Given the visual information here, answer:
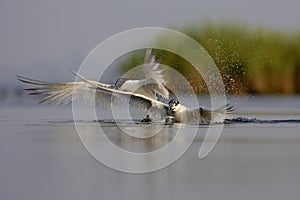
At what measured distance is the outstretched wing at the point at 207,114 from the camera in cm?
423

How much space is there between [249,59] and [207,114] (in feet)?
1.41

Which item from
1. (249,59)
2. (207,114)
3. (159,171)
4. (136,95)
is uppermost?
(249,59)

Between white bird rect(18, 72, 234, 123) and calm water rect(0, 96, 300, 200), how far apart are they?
8cm

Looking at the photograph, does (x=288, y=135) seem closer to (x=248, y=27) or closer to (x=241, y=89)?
(x=241, y=89)

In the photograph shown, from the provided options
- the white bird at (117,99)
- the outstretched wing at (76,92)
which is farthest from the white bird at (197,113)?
the outstretched wing at (76,92)

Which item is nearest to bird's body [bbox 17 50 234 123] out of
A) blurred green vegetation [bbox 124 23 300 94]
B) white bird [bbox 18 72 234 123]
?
white bird [bbox 18 72 234 123]

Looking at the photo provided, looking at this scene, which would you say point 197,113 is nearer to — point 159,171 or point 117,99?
point 117,99

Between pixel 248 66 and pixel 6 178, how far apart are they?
1.63 meters

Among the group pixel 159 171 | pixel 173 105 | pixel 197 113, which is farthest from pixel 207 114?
pixel 159 171

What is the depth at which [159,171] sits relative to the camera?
3572 millimetres

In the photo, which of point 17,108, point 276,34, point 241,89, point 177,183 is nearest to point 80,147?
point 17,108

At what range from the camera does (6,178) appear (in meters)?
3.47

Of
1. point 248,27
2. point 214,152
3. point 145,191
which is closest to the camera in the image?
point 145,191

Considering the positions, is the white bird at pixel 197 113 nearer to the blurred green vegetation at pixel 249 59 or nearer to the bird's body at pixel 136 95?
the bird's body at pixel 136 95
